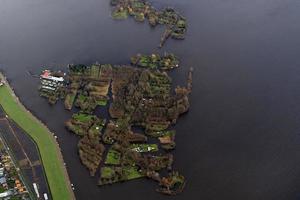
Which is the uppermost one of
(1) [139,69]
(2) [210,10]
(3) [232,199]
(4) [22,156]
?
(2) [210,10]

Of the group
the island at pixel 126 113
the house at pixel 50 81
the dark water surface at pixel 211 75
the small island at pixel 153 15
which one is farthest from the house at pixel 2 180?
the small island at pixel 153 15

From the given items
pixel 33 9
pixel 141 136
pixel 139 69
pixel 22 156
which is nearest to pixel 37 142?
pixel 22 156

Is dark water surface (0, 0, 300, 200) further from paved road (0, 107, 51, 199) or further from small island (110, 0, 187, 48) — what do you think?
paved road (0, 107, 51, 199)

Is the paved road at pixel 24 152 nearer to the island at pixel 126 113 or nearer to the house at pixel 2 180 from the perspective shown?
the house at pixel 2 180

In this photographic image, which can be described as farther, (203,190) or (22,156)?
(22,156)

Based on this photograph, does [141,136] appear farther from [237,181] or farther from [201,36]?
[201,36]
